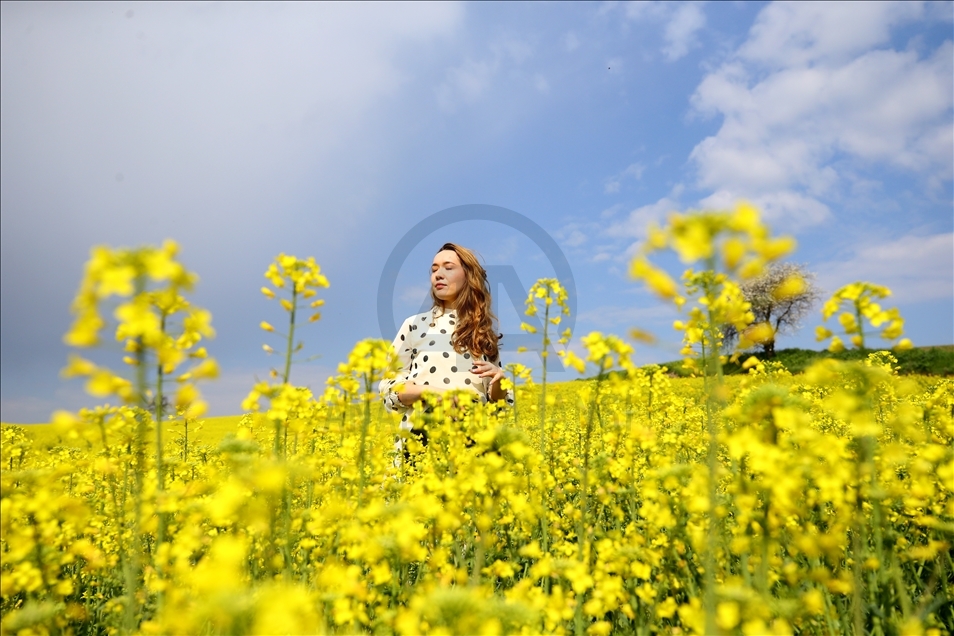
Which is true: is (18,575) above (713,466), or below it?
below

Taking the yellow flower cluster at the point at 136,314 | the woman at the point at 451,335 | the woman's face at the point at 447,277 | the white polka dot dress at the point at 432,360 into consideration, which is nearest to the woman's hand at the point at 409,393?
the woman at the point at 451,335

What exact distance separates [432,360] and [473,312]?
788 millimetres

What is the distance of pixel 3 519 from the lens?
234cm

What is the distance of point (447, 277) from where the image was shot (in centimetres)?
Result: 654

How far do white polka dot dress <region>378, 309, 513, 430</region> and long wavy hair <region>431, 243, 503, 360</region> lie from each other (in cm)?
9

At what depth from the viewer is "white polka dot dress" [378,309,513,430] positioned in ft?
20.2

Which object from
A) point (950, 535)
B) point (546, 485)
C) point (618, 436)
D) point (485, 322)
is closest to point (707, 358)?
point (618, 436)

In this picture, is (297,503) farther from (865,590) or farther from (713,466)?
(865,590)

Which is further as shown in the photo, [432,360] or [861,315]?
[432,360]

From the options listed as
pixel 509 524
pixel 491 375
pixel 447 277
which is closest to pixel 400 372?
pixel 491 375

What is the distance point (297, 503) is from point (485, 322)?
3031 mm

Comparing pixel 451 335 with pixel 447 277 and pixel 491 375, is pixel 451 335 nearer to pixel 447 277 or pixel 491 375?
pixel 447 277

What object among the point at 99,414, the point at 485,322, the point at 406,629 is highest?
the point at 485,322

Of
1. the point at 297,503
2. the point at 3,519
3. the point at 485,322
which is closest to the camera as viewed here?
the point at 3,519
